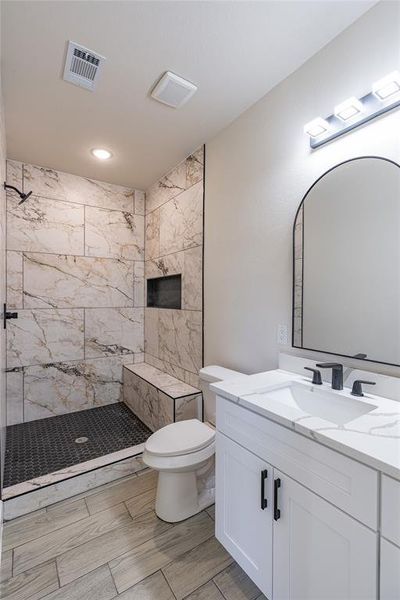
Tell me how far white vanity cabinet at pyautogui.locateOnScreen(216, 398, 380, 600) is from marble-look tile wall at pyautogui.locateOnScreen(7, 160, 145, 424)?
7.34 ft

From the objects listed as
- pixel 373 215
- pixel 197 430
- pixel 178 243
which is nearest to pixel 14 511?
pixel 197 430

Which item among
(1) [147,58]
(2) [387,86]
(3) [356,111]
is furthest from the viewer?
(1) [147,58]

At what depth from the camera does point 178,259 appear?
281 cm

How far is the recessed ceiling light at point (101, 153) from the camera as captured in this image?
2.53 m

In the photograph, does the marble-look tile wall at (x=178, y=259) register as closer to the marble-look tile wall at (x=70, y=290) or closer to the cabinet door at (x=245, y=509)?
the marble-look tile wall at (x=70, y=290)

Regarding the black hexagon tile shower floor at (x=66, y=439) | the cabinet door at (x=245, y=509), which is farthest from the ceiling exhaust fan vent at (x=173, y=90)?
the black hexagon tile shower floor at (x=66, y=439)

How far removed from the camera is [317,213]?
4.99ft

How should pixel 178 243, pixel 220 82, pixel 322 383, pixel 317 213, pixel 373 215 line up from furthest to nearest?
pixel 178 243
pixel 220 82
pixel 317 213
pixel 322 383
pixel 373 215

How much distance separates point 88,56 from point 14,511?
2695 millimetres

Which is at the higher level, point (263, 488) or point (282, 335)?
point (282, 335)

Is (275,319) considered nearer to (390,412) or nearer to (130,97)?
(390,412)

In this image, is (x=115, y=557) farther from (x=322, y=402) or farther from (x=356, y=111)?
(x=356, y=111)

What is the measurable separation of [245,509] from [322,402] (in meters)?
0.57

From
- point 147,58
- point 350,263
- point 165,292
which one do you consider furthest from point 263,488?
point 165,292
